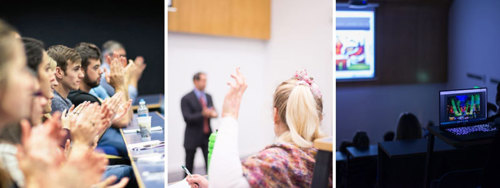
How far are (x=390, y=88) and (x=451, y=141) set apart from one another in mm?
570

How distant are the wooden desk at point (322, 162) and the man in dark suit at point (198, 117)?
0.64 metres

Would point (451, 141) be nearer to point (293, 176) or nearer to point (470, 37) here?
point (470, 37)

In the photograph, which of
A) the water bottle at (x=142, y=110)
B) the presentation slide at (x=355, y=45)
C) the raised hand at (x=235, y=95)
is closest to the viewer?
the raised hand at (x=235, y=95)

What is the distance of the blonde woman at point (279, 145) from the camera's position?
2150mm

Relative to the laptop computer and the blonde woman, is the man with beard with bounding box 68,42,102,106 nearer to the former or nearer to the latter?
the blonde woman

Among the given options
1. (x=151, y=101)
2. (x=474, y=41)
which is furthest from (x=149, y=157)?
(x=474, y=41)

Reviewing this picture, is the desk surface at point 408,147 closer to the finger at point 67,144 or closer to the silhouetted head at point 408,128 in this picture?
the silhouetted head at point 408,128

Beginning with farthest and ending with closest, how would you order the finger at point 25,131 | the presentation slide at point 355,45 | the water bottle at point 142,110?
the presentation slide at point 355,45 < the water bottle at point 142,110 < the finger at point 25,131

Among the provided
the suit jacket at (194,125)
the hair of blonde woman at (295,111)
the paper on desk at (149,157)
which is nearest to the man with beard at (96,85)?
the paper on desk at (149,157)

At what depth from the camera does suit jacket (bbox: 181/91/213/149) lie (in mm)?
2195

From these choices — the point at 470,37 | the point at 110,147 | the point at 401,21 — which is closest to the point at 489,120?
the point at 470,37

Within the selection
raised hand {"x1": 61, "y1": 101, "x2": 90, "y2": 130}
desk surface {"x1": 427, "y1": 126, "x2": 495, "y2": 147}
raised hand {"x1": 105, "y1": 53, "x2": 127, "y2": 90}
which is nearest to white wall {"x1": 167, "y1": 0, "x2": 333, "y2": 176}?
raised hand {"x1": 105, "y1": 53, "x2": 127, "y2": 90}

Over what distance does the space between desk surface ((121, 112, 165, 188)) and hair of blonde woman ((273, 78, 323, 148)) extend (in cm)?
70

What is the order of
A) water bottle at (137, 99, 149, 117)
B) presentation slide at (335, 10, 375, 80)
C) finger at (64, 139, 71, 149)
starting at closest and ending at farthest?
finger at (64, 139, 71, 149), water bottle at (137, 99, 149, 117), presentation slide at (335, 10, 375, 80)
